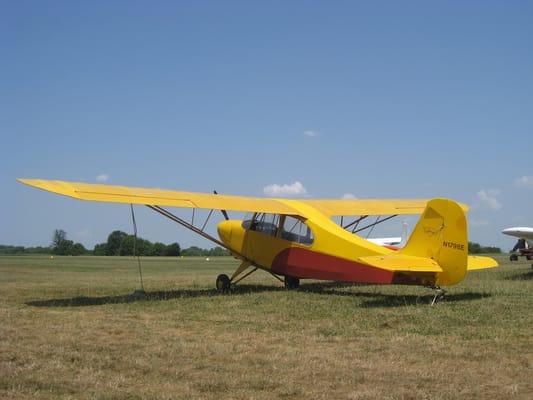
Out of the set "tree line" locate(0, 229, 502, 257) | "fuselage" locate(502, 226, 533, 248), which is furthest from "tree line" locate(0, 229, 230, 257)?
"fuselage" locate(502, 226, 533, 248)

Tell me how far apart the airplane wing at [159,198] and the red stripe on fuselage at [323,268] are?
966 millimetres

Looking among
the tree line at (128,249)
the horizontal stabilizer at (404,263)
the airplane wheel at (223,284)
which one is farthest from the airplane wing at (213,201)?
the tree line at (128,249)

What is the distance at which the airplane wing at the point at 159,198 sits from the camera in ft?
38.5

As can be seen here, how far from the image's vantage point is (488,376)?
19.1 feet

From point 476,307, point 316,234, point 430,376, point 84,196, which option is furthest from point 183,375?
point 316,234

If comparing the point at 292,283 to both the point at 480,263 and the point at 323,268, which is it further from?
the point at 480,263

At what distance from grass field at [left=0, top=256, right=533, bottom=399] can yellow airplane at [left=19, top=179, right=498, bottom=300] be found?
59 centimetres

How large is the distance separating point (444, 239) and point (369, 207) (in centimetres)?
598

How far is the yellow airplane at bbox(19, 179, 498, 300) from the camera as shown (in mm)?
10531

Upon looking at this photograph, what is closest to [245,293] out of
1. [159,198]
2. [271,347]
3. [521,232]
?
[159,198]

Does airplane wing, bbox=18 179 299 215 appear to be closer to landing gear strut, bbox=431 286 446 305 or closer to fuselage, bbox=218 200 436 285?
fuselage, bbox=218 200 436 285

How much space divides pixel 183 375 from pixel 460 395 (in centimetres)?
243

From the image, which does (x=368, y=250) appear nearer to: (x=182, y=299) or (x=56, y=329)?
(x=182, y=299)

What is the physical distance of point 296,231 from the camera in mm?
13648
